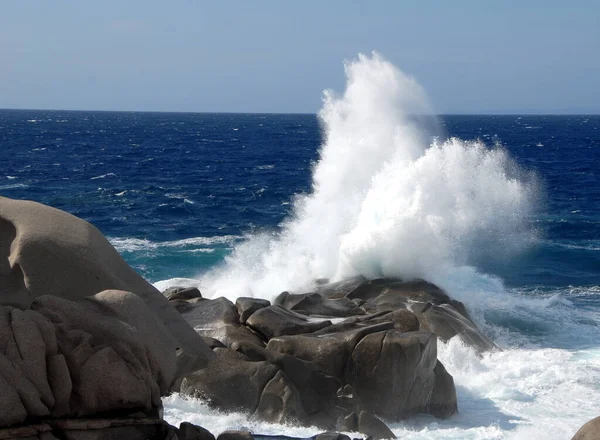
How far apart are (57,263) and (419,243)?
13707 mm

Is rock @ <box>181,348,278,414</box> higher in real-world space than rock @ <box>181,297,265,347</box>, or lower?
lower

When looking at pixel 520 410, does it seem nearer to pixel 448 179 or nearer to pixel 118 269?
pixel 118 269

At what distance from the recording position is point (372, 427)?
12.5 m

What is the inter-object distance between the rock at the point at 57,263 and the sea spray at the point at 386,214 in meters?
10.9

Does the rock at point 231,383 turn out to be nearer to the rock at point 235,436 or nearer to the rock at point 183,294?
the rock at point 235,436

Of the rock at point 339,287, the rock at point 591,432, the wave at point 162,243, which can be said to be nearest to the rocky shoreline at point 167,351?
the rock at point 339,287

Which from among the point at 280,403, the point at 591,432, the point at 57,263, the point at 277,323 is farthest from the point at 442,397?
the point at 57,263

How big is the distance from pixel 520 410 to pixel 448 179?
1240 centimetres

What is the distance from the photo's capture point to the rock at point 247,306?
49.1ft

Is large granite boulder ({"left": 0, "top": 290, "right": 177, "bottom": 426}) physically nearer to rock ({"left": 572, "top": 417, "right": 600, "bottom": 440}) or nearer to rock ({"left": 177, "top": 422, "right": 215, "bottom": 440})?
rock ({"left": 177, "top": 422, "right": 215, "bottom": 440})

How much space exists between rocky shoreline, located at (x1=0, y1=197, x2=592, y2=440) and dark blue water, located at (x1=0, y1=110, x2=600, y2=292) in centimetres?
1183

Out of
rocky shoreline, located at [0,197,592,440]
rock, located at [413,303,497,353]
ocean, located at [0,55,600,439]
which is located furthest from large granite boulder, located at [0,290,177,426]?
rock, located at [413,303,497,353]

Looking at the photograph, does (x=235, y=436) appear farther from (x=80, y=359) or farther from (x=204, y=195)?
(x=204, y=195)

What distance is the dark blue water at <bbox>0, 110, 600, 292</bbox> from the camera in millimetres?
29547
